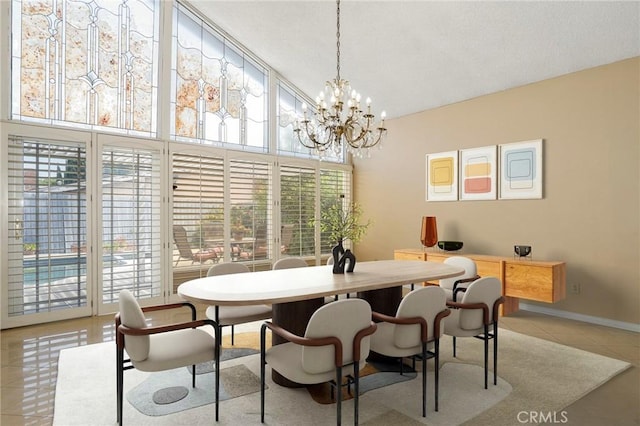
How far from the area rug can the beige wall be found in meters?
1.35

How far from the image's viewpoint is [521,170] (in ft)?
17.1

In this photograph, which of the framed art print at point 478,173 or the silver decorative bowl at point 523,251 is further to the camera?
the framed art print at point 478,173

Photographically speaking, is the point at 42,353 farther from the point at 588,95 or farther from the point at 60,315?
→ the point at 588,95

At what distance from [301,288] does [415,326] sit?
80 centimetres

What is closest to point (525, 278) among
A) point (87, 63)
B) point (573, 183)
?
point (573, 183)

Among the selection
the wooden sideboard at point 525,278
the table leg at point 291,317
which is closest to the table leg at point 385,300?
the table leg at point 291,317

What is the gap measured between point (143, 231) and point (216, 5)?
3.27 meters

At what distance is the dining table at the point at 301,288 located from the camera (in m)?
2.51

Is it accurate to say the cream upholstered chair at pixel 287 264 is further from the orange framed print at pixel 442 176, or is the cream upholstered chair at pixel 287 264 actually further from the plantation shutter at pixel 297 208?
the orange framed print at pixel 442 176

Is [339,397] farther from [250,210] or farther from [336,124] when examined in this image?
[250,210]

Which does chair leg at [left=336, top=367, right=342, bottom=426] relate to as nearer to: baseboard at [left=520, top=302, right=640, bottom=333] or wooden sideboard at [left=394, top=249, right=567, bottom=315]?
wooden sideboard at [left=394, top=249, right=567, bottom=315]

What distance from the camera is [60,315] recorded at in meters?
4.66

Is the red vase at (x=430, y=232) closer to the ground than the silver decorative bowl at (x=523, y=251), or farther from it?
farther from it

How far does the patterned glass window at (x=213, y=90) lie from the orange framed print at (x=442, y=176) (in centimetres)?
274
